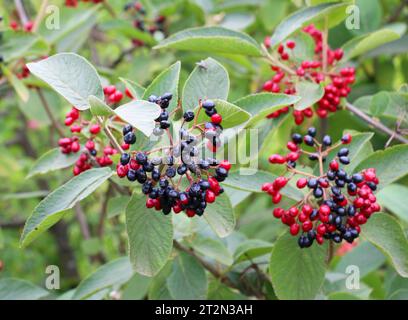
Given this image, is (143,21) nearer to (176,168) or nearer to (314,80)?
(314,80)

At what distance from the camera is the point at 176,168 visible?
1787 millimetres

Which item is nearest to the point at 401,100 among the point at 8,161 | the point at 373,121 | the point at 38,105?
the point at 373,121

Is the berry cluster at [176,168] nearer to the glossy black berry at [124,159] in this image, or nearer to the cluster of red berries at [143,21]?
the glossy black berry at [124,159]

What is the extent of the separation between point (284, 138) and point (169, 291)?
0.87m

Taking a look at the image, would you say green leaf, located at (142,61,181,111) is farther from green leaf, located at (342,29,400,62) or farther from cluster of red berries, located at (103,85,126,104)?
green leaf, located at (342,29,400,62)

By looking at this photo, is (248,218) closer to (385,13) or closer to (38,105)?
(38,105)

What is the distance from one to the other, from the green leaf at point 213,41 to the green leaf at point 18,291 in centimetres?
109

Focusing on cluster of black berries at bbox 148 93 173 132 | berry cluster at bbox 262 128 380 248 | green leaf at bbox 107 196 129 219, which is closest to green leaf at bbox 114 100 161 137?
cluster of black berries at bbox 148 93 173 132

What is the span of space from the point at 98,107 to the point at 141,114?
0.19 meters

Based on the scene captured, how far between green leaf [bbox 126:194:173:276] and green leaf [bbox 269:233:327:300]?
427 millimetres

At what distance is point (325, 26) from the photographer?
101 inches

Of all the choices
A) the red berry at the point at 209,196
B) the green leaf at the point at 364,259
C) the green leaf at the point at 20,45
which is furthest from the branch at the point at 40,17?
the green leaf at the point at 364,259

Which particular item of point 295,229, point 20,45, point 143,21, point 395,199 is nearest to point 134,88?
point 295,229

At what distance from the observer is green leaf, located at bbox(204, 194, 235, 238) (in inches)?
77.0
